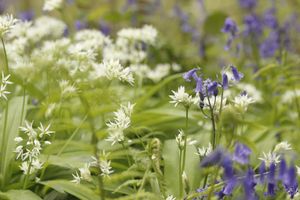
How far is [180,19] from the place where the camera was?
20.4 ft

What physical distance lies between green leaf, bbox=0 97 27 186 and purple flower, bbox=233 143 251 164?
1.03 meters

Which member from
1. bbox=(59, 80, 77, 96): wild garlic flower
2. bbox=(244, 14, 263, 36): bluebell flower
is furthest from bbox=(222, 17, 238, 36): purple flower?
bbox=(244, 14, 263, 36): bluebell flower

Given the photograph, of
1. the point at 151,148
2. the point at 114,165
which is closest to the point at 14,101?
the point at 114,165

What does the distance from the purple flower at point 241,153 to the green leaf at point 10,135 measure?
1029 millimetres

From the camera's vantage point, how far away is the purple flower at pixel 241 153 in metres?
1.29

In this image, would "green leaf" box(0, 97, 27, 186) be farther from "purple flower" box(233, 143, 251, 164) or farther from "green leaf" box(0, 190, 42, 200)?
"purple flower" box(233, 143, 251, 164)

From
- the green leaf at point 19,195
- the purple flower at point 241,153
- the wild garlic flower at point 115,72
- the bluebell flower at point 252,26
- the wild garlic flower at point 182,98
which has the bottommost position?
the green leaf at point 19,195

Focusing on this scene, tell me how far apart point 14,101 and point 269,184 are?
1273 mm

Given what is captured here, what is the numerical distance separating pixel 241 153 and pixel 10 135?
1.11 metres

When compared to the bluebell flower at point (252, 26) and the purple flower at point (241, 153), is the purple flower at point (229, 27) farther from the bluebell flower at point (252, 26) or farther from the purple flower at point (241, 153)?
the purple flower at point (241, 153)

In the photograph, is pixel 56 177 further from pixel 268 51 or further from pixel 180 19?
pixel 180 19

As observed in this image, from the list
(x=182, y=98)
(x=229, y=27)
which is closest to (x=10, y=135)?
(x=182, y=98)

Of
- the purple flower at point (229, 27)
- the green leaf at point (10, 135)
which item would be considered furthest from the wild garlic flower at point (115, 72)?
the purple flower at point (229, 27)

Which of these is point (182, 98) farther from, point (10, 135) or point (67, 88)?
point (10, 135)
